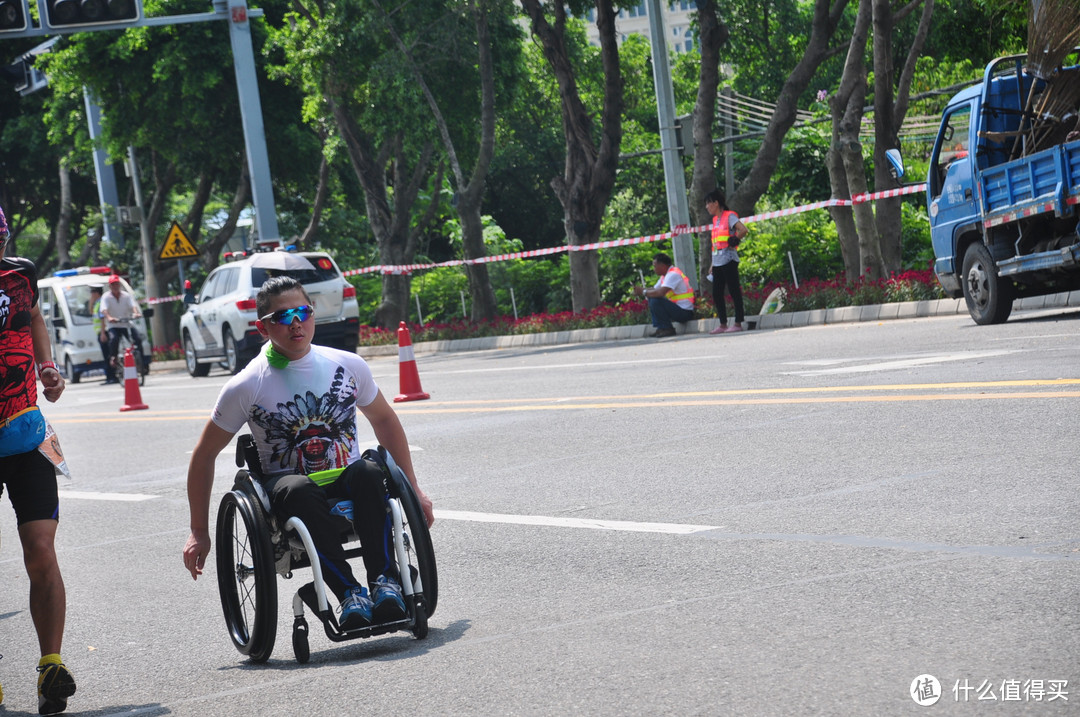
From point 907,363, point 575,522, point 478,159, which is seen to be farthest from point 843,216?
point 575,522

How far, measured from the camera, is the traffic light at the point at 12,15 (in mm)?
20562

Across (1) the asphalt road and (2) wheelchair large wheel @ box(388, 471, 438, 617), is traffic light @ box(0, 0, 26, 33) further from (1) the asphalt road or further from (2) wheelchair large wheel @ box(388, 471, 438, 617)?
(2) wheelchair large wheel @ box(388, 471, 438, 617)

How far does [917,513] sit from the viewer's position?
6629mm

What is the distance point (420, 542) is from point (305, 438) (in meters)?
0.66

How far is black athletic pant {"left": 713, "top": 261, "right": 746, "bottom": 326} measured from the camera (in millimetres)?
19203

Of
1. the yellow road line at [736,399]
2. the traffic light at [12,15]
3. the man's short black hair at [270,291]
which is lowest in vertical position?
the yellow road line at [736,399]

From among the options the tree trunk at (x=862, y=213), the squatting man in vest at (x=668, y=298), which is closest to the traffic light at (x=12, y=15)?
the squatting man in vest at (x=668, y=298)

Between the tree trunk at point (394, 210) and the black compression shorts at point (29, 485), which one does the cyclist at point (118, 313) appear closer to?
the tree trunk at point (394, 210)

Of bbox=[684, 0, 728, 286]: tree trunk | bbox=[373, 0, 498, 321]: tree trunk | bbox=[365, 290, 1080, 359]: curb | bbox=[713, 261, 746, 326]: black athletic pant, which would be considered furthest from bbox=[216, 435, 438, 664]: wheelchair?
bbox=[373, 0, 498, 321]: tree trunk

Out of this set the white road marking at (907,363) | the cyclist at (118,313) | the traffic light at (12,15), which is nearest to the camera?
the white road marking at (907,363)

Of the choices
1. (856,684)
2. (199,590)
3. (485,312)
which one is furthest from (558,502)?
(485,312)

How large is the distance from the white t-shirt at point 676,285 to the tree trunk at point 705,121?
214 cm

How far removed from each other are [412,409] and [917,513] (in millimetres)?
8446

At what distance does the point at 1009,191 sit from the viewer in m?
14.6
